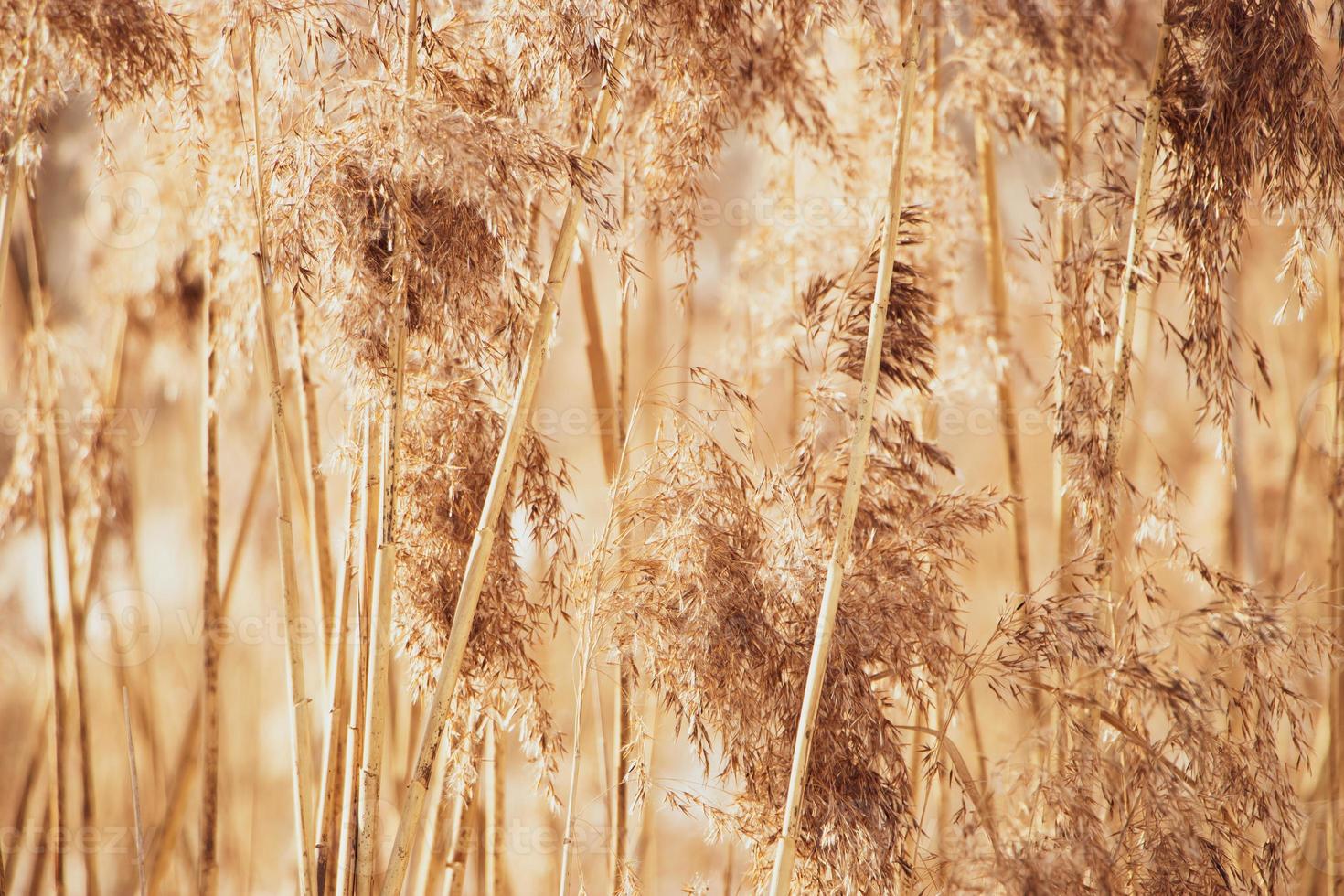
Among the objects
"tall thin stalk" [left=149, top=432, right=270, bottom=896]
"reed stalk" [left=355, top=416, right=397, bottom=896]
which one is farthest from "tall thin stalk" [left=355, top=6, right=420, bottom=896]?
"tall thin stalk" [left=149, top=432, right=270, bottom=896]

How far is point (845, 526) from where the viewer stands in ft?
5.09

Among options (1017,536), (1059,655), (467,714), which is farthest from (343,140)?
(1017,536)

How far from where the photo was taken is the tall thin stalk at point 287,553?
1564 millimetres

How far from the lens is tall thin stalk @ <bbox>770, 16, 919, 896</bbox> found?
152 cm

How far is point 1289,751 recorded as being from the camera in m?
3.32

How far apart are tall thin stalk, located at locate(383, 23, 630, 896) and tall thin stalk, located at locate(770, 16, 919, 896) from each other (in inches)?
19.0

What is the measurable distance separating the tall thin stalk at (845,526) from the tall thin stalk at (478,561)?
19.0 inches

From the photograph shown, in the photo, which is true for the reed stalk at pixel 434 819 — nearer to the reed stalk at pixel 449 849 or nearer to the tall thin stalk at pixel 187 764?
the reed stalk at pixel 449 849

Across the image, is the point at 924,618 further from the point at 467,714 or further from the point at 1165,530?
the point at 467,714

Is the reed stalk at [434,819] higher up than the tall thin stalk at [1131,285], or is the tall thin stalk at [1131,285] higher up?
the tall thin stalk at [1131,285]

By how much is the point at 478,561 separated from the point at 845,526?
1.90 ft

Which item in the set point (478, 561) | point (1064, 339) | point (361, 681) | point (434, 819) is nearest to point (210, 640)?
point (434, 819)

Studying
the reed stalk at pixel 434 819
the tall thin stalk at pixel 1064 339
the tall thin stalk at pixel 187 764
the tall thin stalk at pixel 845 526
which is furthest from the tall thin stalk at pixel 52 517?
the tall thin stalk at pixel 1064 339

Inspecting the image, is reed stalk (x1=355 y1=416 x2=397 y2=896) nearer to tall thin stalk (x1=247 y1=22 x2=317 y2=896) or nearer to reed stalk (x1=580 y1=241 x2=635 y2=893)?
tall thin stalk (x1=247 y1=22 x2=317 y2=896)
